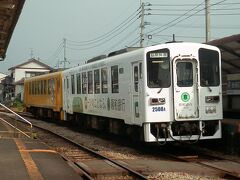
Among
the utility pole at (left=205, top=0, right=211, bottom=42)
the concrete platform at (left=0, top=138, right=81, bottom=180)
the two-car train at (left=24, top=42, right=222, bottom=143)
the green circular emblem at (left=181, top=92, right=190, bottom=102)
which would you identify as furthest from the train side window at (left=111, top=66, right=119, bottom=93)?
the utility pole at (left=205, top=0, right=211, bottom=42)

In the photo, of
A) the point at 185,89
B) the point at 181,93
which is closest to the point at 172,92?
the point at 181,93

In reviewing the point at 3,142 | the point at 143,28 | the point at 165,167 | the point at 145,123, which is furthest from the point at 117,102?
the point at 143,28

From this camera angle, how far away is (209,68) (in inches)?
539

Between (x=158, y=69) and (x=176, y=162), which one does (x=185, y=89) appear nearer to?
(x=158, y=69)

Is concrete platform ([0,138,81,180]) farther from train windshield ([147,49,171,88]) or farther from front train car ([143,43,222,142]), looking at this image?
train windshield ([147,49,171,88])

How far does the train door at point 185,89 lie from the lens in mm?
13203

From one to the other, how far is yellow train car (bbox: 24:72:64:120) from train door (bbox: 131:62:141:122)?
12.4m

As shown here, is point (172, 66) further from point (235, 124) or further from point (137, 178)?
point (137, 178)

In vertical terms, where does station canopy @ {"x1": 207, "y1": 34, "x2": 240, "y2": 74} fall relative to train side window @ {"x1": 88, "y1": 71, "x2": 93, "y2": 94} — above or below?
above

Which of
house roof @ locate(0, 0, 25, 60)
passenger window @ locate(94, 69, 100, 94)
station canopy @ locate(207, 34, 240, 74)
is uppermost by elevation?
house roof @ locate(0, 0, 25, 60)

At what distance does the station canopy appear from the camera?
12785mm

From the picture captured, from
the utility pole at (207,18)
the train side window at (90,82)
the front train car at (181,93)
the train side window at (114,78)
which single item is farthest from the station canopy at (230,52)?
the utility pole at (207,18)

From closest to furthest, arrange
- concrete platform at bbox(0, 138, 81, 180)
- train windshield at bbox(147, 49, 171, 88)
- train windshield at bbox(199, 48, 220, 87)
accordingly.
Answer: concrete platform at bbox(0, 138, 81, 180) < train windshield at bbox(147, 49, 171, 88) < train windshield at bbox(199, 48, 220, 87)

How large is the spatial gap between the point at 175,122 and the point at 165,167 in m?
2.20
